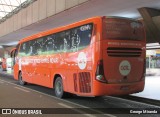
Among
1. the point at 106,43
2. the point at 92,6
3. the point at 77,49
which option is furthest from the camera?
the point at 92,6

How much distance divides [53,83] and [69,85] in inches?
74.4

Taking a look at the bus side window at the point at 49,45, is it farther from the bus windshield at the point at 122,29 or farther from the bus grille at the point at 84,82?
the bus windshield at the point at 122,29

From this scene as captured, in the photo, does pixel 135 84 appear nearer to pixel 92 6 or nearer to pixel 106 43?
pixel 106 43

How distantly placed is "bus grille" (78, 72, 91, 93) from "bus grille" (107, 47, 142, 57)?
1.14 metres

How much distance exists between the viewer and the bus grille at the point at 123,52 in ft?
32.6

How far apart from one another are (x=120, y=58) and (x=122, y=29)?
3.45 ft

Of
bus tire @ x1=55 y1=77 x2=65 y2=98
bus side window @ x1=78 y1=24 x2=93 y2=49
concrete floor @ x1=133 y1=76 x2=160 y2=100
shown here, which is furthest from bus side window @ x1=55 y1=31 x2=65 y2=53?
concrete floor @ x1=133 y1=76 x2=160 y2=100

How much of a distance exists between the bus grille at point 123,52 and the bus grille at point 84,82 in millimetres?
1144

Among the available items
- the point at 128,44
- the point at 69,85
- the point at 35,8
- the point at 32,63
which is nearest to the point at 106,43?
the point at 128,44

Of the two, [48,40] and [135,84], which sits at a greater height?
[48,40]

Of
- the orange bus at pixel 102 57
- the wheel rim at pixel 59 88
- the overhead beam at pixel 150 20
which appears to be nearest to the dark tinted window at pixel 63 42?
the orange bus at pixel 102 57

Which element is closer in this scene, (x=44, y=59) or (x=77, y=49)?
(x=77, y=49)

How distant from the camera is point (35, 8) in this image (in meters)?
27.7

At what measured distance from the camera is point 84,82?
1041 cm
